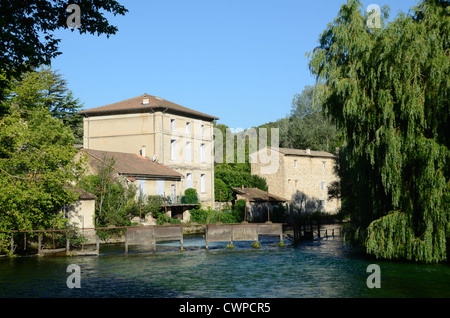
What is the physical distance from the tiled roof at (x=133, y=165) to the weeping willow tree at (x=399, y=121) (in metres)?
20.6

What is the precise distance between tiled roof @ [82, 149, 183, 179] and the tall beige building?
1342mm

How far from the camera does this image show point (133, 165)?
40.8m

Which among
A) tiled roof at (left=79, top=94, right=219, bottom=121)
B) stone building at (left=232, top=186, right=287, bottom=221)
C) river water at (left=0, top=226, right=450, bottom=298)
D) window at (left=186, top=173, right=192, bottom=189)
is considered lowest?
river water at (left=0, top=226, right=450, bottom=298)

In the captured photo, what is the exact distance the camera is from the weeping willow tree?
18516 mm

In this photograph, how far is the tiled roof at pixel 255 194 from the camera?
50.2 meters

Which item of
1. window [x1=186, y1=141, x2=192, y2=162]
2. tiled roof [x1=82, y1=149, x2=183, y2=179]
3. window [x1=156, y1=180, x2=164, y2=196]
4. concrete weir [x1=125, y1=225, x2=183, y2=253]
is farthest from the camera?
window [x1=186, y1=141, x2=192, y2=162]

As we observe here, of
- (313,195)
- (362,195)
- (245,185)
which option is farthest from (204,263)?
(313,195)

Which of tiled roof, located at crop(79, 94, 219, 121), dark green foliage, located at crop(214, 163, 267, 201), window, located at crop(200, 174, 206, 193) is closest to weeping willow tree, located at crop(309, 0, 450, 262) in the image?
tiled roof, located at crop(79, 94, 219, 121)

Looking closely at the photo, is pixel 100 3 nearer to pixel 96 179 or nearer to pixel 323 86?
pixel 323 86

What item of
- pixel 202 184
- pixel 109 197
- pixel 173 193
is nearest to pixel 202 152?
pixel 202 184

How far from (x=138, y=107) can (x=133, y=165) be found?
7.98m

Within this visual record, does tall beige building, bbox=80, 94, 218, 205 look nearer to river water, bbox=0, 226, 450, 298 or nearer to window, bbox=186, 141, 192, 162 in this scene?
window, bbox=186, 141, 192, 162

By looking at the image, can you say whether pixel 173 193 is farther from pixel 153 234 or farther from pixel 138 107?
pixel 153 234

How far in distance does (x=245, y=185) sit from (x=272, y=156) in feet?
16.2
